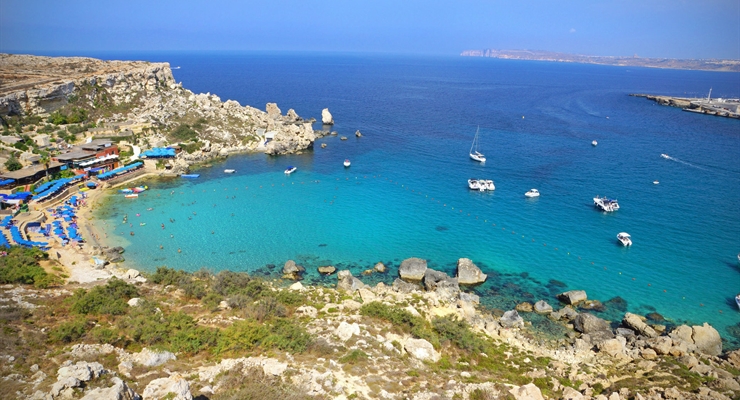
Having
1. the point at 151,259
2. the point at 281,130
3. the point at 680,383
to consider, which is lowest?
the point at 151,259

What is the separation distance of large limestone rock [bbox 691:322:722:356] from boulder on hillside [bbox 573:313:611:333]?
16.5 feet

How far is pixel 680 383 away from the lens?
2019 centimetres

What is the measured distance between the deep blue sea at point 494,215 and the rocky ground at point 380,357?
161 inches

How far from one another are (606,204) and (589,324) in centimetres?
2382

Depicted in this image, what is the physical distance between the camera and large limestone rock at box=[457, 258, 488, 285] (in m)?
34.4

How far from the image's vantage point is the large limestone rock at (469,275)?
34.4 metres

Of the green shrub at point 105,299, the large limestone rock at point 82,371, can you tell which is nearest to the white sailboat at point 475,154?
the green shrub at point 105,299

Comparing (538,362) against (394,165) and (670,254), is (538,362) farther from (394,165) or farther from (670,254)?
(394,165)

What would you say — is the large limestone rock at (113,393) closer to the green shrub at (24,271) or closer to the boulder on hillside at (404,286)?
the green shrub at (24,271)

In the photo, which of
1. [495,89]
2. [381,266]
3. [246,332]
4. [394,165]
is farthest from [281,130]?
[495,89]

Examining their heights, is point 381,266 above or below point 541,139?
below

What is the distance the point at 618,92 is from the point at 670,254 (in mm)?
139383

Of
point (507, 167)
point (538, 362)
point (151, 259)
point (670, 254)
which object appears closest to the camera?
point (538, 362)

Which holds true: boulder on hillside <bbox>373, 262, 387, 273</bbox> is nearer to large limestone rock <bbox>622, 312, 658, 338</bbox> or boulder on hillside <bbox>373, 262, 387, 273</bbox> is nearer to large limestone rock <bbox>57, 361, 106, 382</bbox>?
large limestone rock <bbox>622, 312, 658, 338</bbox>
